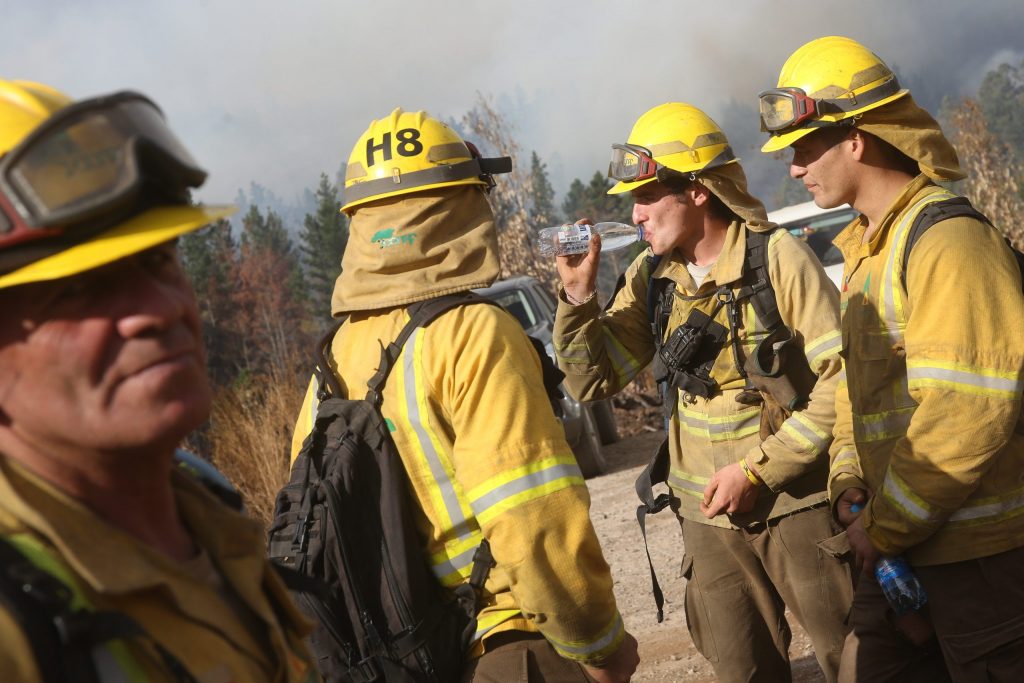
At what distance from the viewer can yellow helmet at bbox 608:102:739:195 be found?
3895mm

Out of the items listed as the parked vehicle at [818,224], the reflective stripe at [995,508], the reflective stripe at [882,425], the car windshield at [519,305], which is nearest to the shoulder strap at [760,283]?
the reflective stripe at [882,425]

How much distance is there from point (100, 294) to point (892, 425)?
2315mm

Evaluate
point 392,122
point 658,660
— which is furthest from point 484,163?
point 658,660

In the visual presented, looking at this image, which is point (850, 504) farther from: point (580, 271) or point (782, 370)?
point (580, 271)

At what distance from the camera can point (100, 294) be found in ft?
4.11

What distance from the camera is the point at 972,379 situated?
2.45 metres

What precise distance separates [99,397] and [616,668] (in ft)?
5.30

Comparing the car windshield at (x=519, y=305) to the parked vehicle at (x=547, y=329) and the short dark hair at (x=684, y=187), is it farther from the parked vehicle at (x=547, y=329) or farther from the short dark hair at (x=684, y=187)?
the short dark hair at (x=684, y=187)

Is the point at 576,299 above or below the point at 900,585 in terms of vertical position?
above

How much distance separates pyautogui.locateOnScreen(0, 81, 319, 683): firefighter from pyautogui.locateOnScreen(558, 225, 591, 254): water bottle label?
8.21ft

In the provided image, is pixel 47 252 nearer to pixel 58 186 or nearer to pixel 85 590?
pixel 58 186

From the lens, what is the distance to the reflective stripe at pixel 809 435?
3361 mm

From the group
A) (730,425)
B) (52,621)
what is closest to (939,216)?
(730,425)

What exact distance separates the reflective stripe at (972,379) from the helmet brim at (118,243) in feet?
6.26
